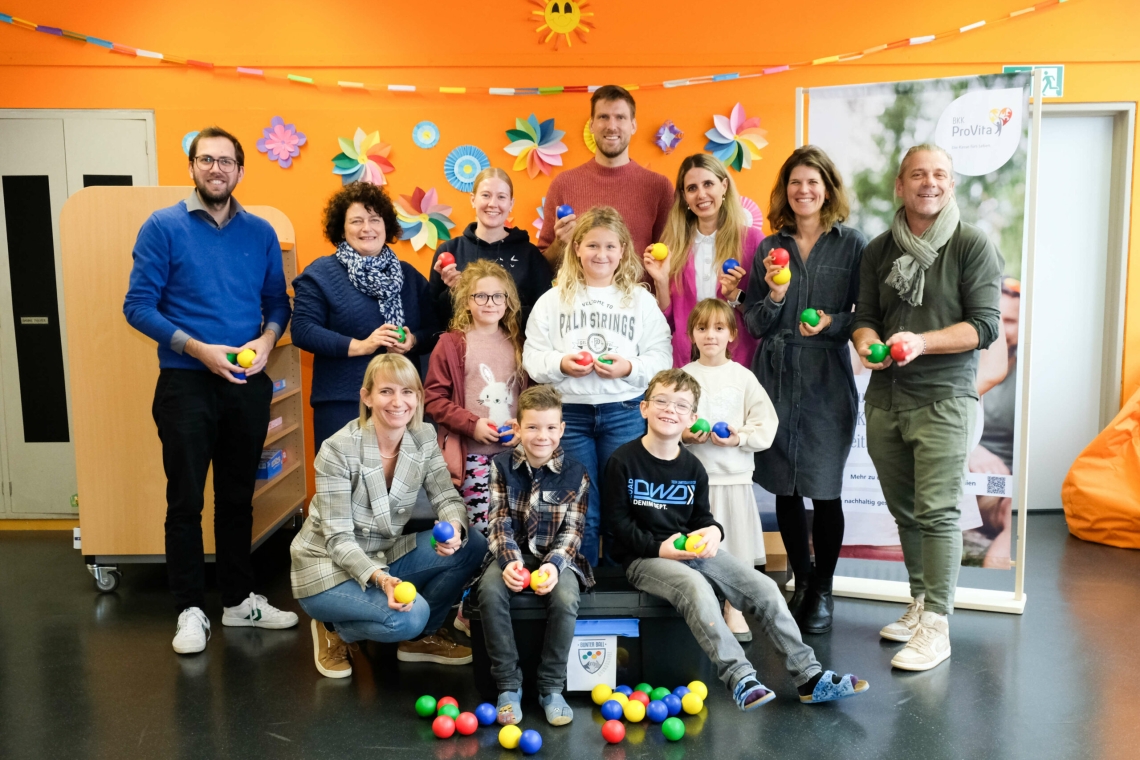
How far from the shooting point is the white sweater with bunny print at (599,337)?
326cm

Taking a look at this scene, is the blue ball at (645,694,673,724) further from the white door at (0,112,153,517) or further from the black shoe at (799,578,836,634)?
the white door at (0,112,153,517)

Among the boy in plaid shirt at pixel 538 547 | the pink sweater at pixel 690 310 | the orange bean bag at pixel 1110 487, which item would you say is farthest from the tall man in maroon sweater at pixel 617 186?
the orange bean bag at pixel 1110 487

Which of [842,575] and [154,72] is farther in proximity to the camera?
[154,72]

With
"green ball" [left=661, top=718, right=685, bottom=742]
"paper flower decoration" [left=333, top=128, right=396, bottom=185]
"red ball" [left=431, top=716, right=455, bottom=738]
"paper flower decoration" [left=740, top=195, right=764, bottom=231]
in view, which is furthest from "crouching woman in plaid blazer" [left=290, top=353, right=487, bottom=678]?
"paper flower decoration" [left=740, top=195, right=764, bottom=231]

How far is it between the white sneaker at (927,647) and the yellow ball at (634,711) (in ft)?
3.34

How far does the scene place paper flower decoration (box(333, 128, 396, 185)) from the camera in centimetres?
515

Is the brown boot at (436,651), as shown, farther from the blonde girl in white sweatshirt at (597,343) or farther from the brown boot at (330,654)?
the blonde girl in white sweatshirt at (597,343)

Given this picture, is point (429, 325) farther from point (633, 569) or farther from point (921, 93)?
point (921, 93)

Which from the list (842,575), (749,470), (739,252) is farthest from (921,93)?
(842,575)

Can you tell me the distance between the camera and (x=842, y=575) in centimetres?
414

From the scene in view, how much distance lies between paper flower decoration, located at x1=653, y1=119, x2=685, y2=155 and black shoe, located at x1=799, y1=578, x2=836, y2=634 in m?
2.74

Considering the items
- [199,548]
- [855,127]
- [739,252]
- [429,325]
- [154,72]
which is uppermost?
[154,72]

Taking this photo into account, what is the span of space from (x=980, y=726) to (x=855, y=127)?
251 cm

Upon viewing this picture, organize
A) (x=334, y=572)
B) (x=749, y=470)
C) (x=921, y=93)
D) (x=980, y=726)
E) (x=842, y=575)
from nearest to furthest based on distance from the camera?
(x=980, y=726), (x=334, y=572), (x=749, y=470), (x=921, y=93), (x=842, y=575)
